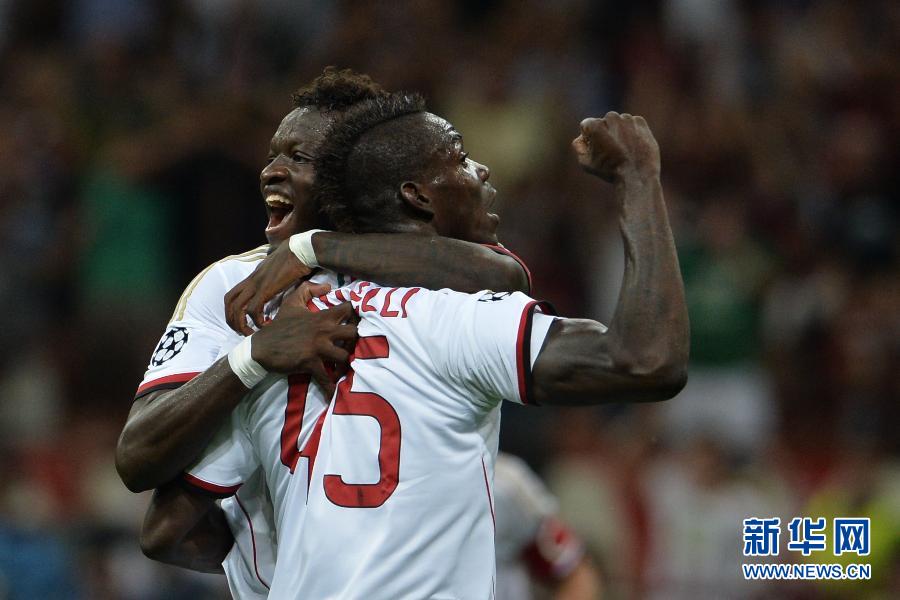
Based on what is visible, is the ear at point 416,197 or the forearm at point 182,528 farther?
the forearm at point 182,528

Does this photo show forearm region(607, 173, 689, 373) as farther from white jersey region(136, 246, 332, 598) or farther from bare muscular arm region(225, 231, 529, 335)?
white jersey region(136, 246, 332, 598)

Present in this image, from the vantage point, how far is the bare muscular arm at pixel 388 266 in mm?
3193

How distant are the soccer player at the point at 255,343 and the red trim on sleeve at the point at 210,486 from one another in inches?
1.7

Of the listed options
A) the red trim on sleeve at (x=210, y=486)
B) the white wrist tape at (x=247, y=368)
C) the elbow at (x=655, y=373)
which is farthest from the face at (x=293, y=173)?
the elbow at (x=655, y=373)

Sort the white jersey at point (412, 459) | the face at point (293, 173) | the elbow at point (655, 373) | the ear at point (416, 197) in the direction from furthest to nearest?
the face at point (293, 173) → the ear at point (416, 197) → the white jersey at point (412, 459) → the elbow at point (655, 373)

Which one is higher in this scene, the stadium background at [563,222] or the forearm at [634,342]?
the stadium background at [563,222]

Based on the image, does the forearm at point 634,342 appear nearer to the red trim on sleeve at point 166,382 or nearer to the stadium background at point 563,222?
the red trim on sleeve at point 166,382

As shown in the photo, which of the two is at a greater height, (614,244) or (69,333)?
(614,244)

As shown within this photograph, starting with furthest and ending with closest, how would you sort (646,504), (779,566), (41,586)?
(646,504) < (41,586) < (779,566)

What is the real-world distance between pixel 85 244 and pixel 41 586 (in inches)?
97.5

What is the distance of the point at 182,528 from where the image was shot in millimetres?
3404

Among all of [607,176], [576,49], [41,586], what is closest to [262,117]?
[576,49]

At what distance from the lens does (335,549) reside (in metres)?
3.03

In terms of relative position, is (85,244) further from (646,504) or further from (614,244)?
(646,504)
